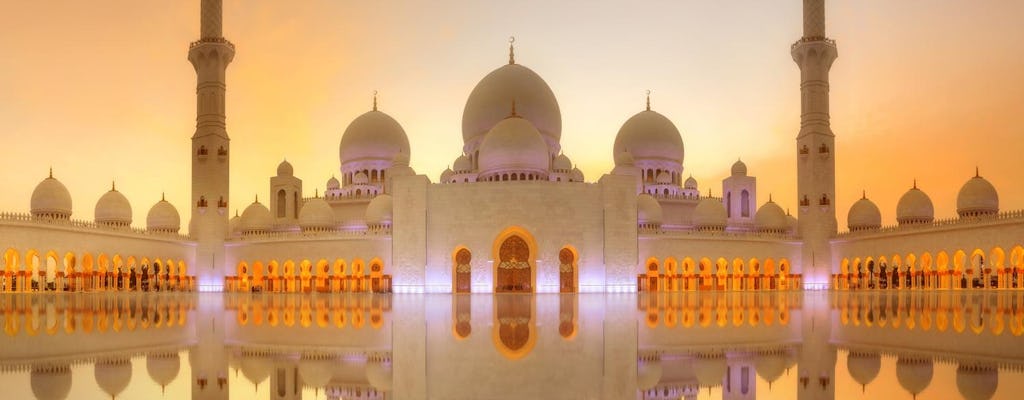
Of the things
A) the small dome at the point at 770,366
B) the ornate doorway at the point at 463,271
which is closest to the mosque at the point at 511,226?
the ornate doorway at the point at 463,271

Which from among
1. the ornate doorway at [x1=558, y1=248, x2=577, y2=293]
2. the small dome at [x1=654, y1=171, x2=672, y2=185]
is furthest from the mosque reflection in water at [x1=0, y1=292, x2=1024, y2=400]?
the small dome at [x1=654, y1=171, x2=672, y2=185]

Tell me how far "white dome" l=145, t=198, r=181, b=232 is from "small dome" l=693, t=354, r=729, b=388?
3417 centimetres

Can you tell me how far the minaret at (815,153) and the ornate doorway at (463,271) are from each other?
50.4 feet

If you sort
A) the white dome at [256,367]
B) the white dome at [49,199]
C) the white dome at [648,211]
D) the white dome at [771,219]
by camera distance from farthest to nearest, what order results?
1. the white dome at [771,219]
2. the white dome at [648,211]
3. the white dome at [49,199]
4. the white dome at [256,367]

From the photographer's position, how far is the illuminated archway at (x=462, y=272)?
26406mm

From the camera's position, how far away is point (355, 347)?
490 cm

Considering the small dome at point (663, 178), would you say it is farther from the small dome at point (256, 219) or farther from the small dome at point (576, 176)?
the small dome at point (256, 219)

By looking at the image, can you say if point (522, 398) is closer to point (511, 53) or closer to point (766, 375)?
point (766, 375)

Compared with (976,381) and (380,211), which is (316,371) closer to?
(976,381)

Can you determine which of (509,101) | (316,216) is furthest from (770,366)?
(316,216)

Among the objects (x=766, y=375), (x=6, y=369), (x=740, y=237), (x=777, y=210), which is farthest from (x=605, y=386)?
(x=777, y=210)

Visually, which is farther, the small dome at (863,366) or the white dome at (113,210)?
the white dome at (113,210)

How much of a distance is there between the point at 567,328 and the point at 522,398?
3884mm

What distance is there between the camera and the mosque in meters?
26.2
